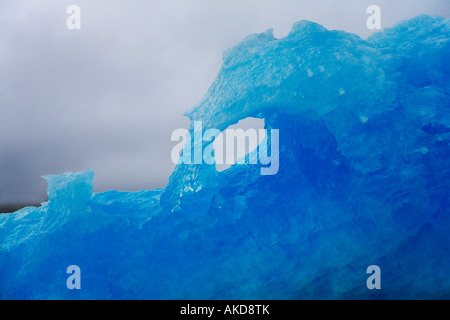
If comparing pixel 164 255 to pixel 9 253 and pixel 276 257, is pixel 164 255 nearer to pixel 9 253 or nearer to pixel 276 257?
pixel 276 257

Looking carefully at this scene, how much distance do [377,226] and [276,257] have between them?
32.3 inches

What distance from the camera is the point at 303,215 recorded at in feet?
10.9

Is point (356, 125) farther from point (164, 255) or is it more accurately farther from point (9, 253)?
point (9, 253)

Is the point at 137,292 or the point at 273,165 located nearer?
the point at 137,292

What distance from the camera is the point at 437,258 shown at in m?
3.28

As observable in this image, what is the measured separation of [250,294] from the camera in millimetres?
3301

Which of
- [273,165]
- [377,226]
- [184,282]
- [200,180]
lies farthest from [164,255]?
[377,226]

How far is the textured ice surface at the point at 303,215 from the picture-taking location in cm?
321

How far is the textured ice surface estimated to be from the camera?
3.21m

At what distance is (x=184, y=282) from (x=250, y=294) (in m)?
0.54
